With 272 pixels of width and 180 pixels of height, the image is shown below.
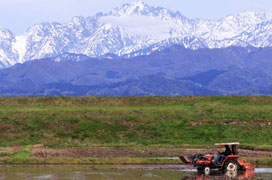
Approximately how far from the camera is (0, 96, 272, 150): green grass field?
67250 mm

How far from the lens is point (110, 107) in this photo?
286 feet

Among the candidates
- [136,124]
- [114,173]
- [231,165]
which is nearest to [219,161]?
[231,165]

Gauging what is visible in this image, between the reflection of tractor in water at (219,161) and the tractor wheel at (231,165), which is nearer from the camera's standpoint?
the reflection of tractor in water at (219,161)

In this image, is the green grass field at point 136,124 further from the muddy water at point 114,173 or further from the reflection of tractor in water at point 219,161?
the muddy water at point 114,173

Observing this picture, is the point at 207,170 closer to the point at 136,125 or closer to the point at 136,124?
the point at 136,125

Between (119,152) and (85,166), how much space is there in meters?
9.46

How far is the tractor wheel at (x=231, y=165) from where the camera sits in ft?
→ 148

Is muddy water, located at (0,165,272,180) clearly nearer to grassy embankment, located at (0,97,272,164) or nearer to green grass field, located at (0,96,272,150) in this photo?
grassy embankment, located at (0,97,272,164)

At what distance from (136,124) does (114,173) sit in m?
32.5

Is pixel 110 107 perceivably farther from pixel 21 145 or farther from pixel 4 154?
pixel 4 154

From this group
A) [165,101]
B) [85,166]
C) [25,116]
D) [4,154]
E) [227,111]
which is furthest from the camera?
[165,101]

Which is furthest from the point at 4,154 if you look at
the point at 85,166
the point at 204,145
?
the point at 204,145

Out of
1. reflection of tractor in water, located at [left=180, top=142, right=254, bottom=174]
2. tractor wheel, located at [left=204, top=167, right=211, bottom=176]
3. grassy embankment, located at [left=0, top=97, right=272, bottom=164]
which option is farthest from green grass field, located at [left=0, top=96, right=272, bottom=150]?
tractor wheel, located at [left=204, top=167, right=211, bottom=176]

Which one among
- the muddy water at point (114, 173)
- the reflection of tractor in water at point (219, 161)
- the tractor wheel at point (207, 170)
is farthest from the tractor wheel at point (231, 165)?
the tractor wheel at point (207, 170)
